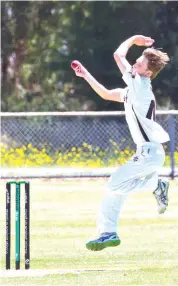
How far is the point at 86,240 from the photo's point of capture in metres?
11.0

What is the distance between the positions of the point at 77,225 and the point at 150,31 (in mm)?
12983

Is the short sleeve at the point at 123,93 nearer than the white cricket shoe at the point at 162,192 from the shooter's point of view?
Yes

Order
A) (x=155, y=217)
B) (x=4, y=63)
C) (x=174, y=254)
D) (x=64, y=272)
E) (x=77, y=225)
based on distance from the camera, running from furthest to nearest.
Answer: (x=4, y=63), (x=155, y=217), (x=77, y=225), (x=174, y=254), (x=64, y=272)

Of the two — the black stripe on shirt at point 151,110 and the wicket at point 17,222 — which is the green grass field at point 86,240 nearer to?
the wicket at point 17,222

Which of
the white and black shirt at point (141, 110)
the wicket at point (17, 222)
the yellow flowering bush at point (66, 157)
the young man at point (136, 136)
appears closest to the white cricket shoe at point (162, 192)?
the young man at point (136, 136)

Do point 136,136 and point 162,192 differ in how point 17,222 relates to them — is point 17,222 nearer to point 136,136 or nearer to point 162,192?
point 136,136

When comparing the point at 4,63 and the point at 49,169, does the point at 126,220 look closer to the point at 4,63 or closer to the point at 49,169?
the point at 49,169

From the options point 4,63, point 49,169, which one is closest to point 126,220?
point 49,169

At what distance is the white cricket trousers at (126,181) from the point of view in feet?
28.4

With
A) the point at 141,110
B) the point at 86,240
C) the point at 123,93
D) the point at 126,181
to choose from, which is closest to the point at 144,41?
the point at 123,93

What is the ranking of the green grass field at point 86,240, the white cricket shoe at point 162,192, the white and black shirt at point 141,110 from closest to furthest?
1. the green grass field at point 86,240
2. the white and black shirt at point 141,110
3. the white cricket shoe at point 162,192

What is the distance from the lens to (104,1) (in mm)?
25000

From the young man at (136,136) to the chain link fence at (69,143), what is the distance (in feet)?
34.2

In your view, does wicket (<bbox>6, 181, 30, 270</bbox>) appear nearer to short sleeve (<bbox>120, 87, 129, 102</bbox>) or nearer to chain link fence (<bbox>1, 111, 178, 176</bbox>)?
short sleeve (<bbox>120, 87, 129, 102</bbox>)
